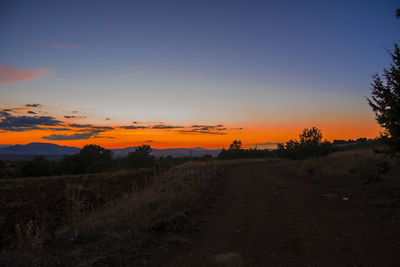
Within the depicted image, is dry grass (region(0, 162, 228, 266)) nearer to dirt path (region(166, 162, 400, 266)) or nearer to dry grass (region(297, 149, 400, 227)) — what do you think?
dirt path (region(166, 162, 400, 266))

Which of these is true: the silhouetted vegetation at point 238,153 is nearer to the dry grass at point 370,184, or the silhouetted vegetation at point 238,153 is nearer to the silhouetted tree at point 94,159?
the silhouetted tree at point 94,159

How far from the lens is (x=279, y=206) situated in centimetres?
922

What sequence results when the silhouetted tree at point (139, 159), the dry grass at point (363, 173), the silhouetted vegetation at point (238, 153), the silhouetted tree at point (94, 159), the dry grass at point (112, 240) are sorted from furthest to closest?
the silhouetted vegetation at point (238, 153)
the silhouetted tree at point (139, 159)
the silhouetted tree at point (94, 159)
the dry grass at point (363, 173)
the dry grass at point (112, 240)

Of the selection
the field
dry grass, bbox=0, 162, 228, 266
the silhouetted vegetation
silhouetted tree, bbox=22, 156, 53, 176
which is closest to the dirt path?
the field

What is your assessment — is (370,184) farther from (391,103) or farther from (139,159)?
(139,159)

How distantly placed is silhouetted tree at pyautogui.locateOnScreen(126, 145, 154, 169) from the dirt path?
41023mm

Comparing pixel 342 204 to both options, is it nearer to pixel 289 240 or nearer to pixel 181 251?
pixel 289 240

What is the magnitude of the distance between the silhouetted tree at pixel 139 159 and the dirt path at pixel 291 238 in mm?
41023

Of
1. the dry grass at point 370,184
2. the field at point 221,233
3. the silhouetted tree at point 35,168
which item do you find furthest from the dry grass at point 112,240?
the silhouetted tree at point 35,168

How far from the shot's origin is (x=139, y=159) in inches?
1913

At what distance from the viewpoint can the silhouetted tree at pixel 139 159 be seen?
4856 centimetres

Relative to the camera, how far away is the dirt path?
15.3ft

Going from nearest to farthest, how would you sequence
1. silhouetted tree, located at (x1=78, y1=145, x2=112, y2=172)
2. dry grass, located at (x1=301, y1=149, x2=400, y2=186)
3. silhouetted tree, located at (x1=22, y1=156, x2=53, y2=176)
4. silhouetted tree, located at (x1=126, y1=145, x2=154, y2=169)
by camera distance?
dry grass, located at (x1=301, y1=149, x2=400, y2=186) → silhouetted tree, located at (x1=22, y1=156, x2=53, y2=176) → silhouetted tree, located at (x1=78, y1=145, x2=112, y2=172) → silhouetted tree, located at (x1=126, y1=145, x2=154, y2=169)

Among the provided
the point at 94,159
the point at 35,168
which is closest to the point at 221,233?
the point at 35,168
